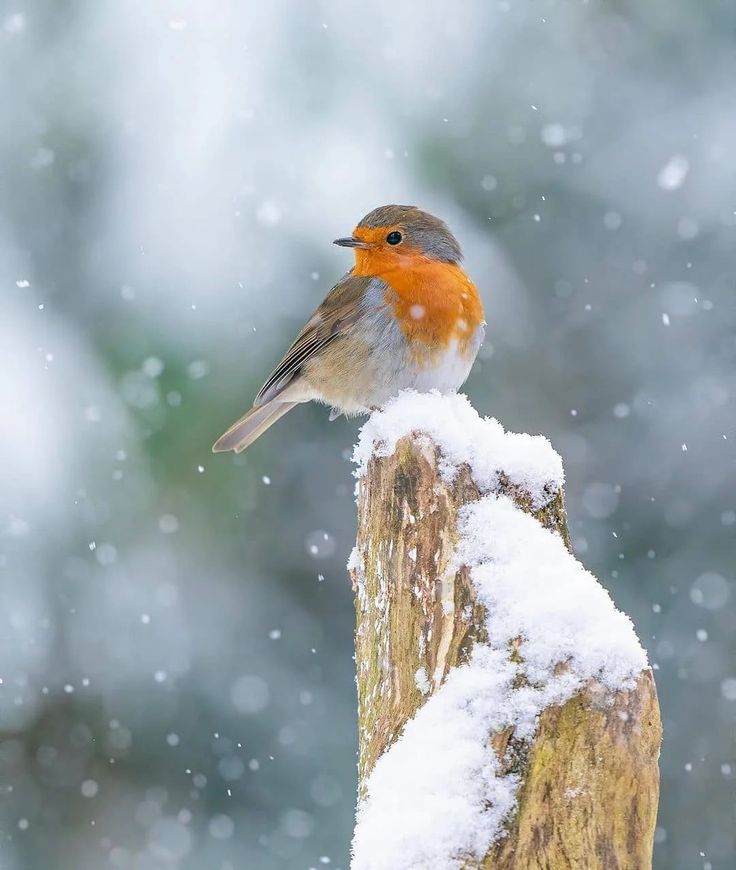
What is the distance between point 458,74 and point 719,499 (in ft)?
6.73

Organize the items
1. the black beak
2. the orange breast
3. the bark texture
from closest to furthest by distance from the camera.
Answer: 1. the bark texture
2. the orange breast
3. the black beak

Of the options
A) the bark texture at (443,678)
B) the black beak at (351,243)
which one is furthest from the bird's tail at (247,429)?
the bark texture at (443,678)

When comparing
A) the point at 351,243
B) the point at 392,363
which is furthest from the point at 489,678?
the point at 351,243

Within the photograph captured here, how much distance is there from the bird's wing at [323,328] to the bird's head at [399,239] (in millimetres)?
95

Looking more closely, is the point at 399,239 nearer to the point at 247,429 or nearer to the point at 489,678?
the point at 247,429

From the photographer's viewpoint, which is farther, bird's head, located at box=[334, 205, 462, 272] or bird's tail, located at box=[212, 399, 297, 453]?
bird's tail, located at box=[212, 399, 297, 453]

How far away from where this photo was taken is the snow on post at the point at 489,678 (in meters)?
1.68

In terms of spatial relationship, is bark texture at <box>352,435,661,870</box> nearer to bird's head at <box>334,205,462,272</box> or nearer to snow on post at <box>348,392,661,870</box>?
snow on post at <box>348,392,661,870</box>

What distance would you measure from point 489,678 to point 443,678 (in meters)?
0.13

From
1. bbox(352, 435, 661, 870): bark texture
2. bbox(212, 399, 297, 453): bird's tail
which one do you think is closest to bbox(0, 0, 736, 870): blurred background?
bbox(212, 399, 297, 453): bird's tail

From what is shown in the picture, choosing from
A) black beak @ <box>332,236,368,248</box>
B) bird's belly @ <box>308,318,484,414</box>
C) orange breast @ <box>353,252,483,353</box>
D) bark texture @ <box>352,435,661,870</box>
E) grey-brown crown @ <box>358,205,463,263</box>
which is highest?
grey-brown crown @ <box>358,205,463,263</box>

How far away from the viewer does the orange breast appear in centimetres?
323

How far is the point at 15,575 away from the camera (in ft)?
13.7

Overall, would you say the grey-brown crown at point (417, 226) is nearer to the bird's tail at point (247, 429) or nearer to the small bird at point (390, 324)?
the small bird at point (390, 324)
